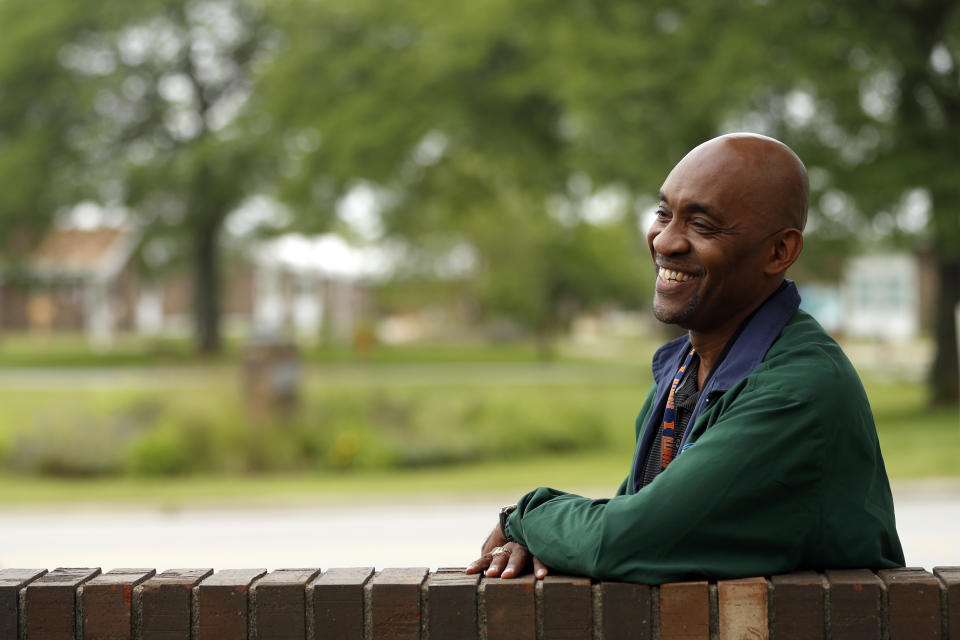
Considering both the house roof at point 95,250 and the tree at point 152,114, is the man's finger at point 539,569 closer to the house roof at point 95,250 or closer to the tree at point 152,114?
the tree at point 152,114

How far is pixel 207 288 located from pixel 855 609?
37194 millimetres

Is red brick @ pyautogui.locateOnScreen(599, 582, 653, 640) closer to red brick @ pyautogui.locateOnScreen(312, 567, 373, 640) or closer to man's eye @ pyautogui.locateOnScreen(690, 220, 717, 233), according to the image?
red brick @ pyautogui.locateOnScreen(312, 567, 373, 640)

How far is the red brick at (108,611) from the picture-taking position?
82.3 inches

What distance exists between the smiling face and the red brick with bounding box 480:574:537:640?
674mm

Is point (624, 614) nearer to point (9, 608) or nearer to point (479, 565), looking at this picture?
point (479, 565)

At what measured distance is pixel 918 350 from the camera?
4281cm

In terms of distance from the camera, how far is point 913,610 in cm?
198

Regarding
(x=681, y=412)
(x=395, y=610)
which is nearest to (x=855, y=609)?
(x=681, y=412)

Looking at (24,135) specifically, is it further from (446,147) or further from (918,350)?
(918,350)

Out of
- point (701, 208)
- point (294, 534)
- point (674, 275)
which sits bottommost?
point (294, 534)

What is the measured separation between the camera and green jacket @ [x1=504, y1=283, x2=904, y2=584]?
75.8 inches

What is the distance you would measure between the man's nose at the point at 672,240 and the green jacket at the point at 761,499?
0.29 m

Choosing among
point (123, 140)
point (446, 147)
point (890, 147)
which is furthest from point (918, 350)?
point (123, 140)

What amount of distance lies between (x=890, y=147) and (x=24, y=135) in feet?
86.9
